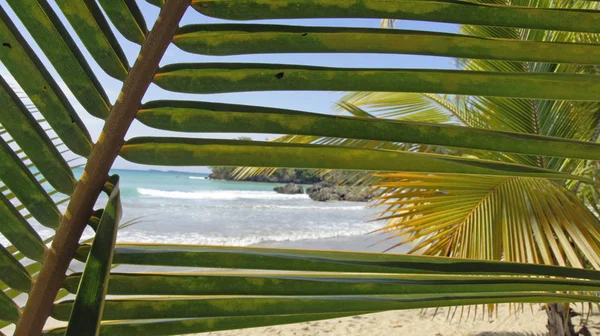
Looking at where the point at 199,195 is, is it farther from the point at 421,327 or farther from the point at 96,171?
the point at 96,171

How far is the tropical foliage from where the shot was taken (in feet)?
1.27

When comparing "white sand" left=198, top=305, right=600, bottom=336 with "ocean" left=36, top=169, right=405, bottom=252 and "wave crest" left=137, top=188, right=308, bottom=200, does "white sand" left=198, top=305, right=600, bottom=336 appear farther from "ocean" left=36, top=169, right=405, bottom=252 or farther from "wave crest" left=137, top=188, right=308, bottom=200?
"wave crest" left=137, top=188, right=308, bottom=200

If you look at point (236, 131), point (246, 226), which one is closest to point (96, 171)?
point (236, 131)

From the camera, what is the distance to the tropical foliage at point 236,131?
39 cm

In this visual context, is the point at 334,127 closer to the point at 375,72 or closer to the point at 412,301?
the point at 375,72

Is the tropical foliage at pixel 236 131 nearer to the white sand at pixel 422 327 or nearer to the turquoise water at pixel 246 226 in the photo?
the white sand at pixel 422 327

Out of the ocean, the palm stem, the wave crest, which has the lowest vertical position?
the ocean

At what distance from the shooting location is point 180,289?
42 cm

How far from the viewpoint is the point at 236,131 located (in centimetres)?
42

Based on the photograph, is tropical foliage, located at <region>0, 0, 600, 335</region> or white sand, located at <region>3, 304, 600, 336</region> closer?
tropical foliage, located at <region>0, 0, 600, 335</region>

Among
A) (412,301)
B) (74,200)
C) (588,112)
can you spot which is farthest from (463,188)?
(74,200)

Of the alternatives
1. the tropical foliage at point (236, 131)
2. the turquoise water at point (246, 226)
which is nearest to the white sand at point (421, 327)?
the turquoise water at point (246, 226)

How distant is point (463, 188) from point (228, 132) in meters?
2.37

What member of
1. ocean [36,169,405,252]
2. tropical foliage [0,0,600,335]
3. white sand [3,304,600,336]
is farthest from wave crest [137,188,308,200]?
tropical foliage [0,0,600,335]
